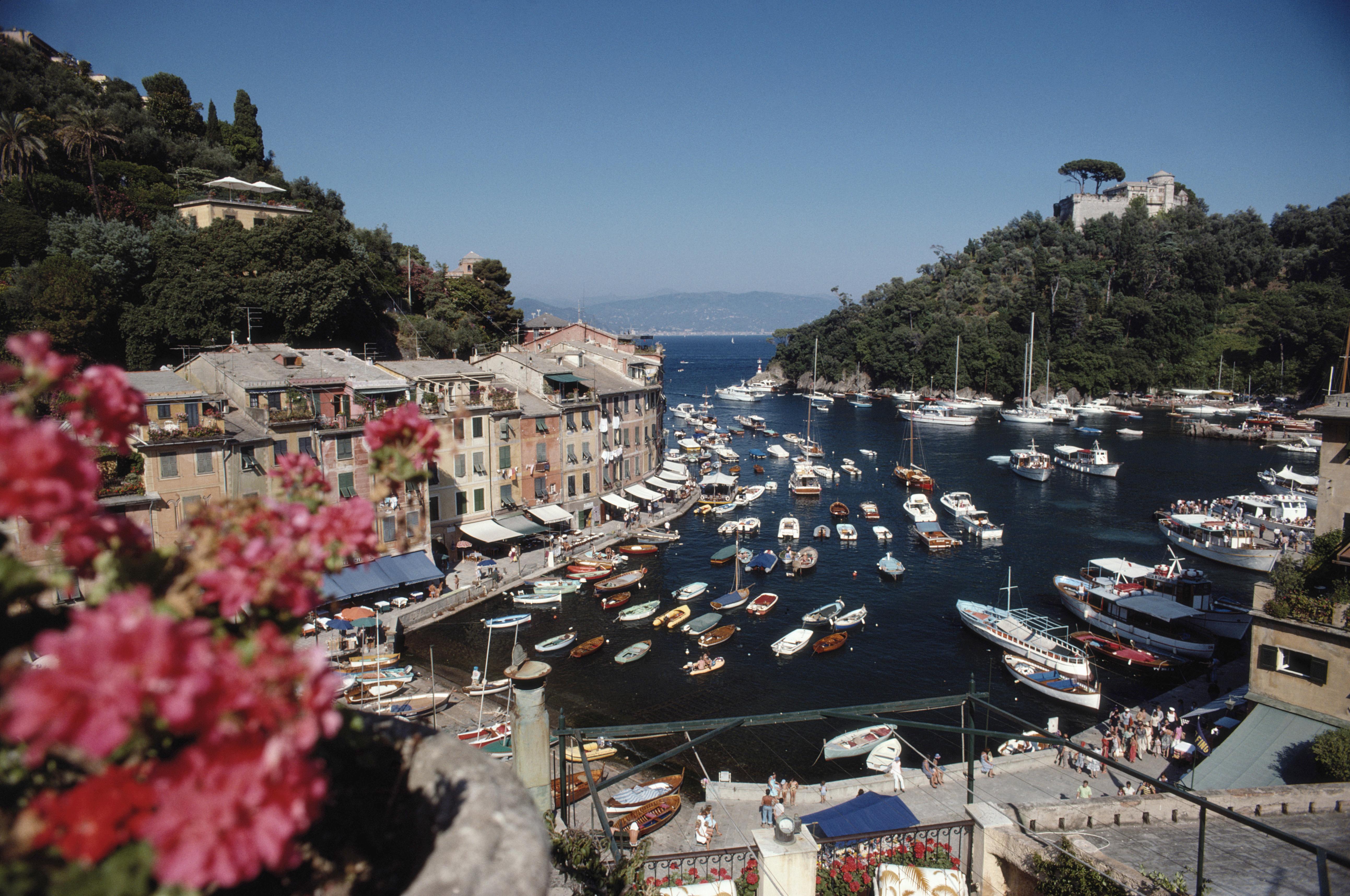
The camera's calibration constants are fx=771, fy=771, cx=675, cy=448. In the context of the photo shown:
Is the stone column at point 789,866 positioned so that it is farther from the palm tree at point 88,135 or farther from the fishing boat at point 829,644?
the palm tree at point 88,135

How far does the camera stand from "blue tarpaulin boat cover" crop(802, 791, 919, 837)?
17328 mm

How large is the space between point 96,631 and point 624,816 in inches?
Answer: 829

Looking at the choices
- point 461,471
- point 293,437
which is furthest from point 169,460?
point 461,471

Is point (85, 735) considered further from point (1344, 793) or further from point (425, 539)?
point (425, 539)

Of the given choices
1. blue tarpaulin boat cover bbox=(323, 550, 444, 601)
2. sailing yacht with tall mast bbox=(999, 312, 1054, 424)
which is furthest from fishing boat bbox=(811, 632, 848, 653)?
sailing yacht with tall mast bbox=(999, 312, 1054, 424)

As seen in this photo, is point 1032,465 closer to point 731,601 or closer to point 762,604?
point 762,604

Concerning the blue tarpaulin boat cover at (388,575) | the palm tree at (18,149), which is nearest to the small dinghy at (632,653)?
the blue tarpaulin boat cover at (388,575)

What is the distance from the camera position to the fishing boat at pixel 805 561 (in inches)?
1763

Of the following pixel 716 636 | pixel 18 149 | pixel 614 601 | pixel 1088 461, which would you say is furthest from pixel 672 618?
pixel 1088 461

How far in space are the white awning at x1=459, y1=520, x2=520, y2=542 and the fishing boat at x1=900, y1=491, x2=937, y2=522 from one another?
28.7 meters

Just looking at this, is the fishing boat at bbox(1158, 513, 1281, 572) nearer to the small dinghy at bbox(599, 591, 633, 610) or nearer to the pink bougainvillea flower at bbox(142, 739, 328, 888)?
the small dinghy at bbox(599, 591, 633, 610)

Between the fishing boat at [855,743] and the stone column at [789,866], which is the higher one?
the stone column at [789,866]

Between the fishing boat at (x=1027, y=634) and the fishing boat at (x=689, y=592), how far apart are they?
12.5 metres

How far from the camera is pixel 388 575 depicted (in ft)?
112
